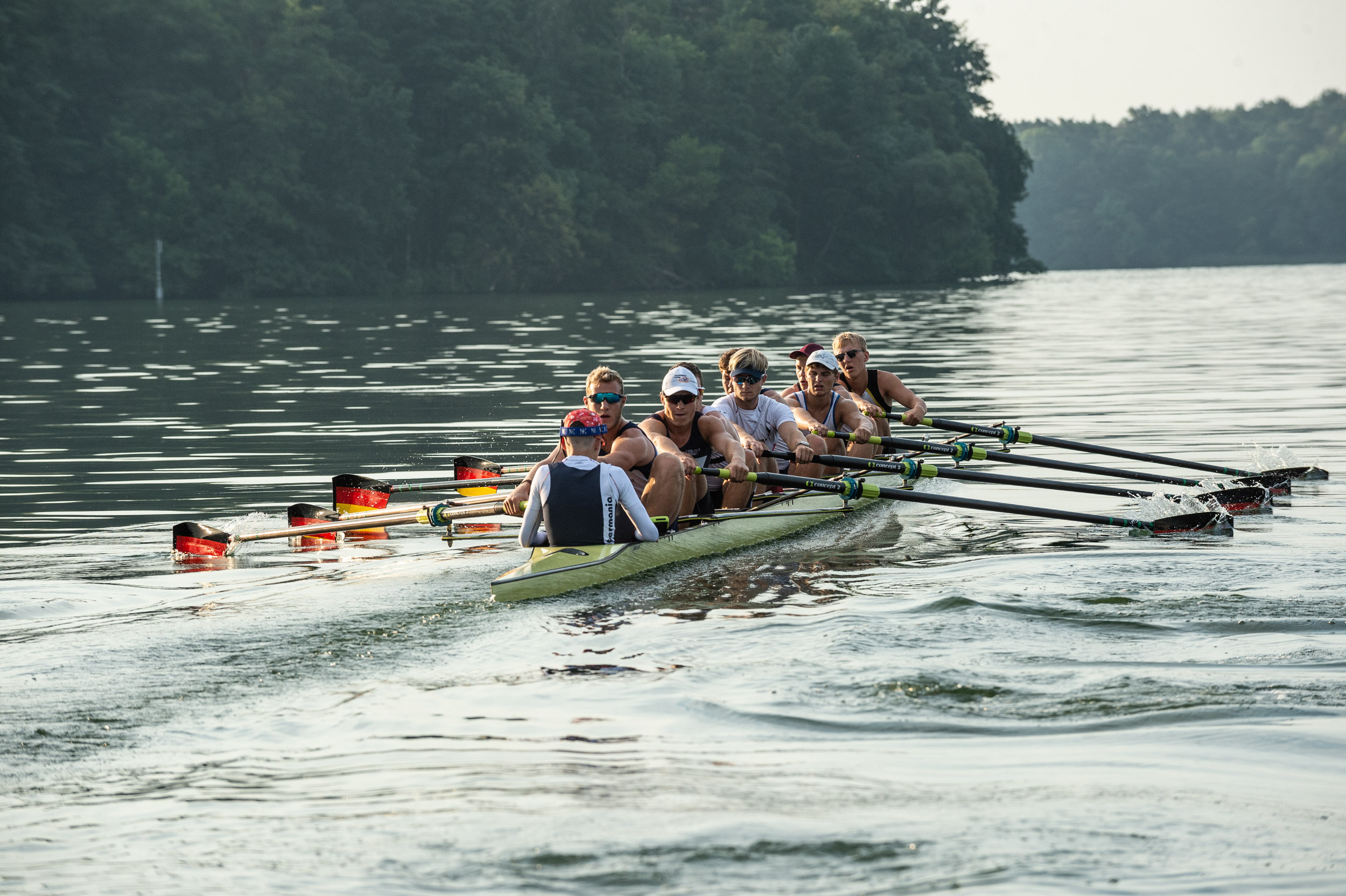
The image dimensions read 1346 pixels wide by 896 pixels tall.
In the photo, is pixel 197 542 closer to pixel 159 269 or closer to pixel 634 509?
pixel 634 509

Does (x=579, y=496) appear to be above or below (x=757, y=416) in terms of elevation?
below

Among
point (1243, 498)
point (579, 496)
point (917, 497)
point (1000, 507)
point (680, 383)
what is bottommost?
point (1243, 498)

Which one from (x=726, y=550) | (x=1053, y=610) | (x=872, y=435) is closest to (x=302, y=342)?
(x=872, y=435)

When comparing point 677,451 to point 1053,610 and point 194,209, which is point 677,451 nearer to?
point 1053,610

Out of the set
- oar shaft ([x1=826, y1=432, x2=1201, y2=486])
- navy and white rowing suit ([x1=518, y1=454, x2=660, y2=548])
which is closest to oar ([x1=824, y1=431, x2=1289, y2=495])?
oar shaft ([x1=826, y1=432, x2=1201, y2=486])

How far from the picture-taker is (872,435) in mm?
14484

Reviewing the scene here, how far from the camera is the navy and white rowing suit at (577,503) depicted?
9742 millimetres

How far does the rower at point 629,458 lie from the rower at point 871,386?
4.55 m

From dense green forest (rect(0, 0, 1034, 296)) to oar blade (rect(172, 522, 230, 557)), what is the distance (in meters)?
56.8

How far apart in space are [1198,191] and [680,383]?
169603mm

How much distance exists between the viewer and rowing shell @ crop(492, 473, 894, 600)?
943 centimetres

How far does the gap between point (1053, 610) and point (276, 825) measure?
5.08 meters

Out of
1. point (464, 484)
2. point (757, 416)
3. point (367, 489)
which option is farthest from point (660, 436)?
point (367, 489)

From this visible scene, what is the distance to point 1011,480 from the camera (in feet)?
42.6
